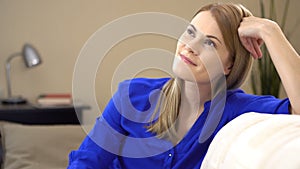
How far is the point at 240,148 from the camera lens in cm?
69

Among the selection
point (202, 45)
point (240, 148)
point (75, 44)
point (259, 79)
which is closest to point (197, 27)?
point (202, 45)

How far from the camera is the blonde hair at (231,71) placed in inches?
44.0

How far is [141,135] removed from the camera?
3.86ft

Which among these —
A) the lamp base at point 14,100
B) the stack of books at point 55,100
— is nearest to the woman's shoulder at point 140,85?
the stack of books at point 55,100

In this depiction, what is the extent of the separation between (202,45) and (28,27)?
75.5 inches

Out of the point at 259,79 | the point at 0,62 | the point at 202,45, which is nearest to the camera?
the point at 202,45

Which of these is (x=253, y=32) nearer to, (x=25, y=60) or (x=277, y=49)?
(x=277, y=49)

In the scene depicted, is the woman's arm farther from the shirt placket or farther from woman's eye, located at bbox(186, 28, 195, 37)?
the shirt placket

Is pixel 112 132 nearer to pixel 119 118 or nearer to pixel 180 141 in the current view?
pixel 119 118

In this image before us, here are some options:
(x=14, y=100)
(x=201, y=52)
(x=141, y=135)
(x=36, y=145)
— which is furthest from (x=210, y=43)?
(x=14, y=100)

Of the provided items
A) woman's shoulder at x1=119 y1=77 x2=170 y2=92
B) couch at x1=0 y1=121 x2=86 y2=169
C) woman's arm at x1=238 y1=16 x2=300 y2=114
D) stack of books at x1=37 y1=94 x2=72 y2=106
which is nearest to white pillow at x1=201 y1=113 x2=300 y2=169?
woman's arm at x1=238 y1=16 x2=300 y2=114

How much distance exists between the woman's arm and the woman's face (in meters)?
0.07

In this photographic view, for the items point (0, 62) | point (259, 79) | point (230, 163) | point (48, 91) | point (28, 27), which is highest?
point (230, 163)

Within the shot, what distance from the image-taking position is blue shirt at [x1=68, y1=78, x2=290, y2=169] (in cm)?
113
